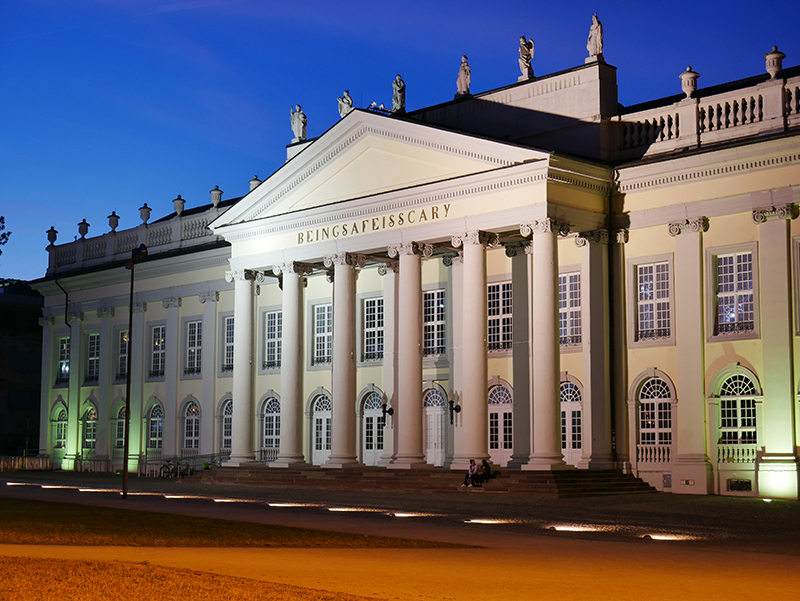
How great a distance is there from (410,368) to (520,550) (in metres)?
19.6

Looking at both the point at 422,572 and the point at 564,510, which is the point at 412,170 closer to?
the point at 564,510

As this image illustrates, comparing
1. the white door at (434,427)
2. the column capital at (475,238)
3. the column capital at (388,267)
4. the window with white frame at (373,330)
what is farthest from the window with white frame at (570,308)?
the window with white frame at (373,330)

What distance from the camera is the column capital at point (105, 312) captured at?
56594mm

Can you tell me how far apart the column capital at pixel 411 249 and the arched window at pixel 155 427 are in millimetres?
21047

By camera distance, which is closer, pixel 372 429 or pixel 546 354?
pixel 546 354

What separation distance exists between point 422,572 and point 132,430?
42.0 meters

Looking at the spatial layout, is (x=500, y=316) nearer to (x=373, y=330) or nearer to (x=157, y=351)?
(x=373, y=330)

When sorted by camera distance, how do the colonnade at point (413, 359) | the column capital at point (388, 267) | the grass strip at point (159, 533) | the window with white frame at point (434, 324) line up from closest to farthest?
the grass strip at point (159, 533) → the colonnade at point (413, 359) → the column capital at point (388, 267) → the window with white frame at point (434, 324)

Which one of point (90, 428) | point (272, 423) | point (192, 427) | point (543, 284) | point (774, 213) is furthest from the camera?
Result: point (90, 428)

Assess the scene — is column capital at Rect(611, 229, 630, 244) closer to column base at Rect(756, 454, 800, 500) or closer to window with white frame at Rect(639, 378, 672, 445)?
window with white frame at Rect(639, 378, 672, 445)

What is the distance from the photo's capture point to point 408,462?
36.5m

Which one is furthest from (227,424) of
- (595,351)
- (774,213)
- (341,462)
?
(774,213)

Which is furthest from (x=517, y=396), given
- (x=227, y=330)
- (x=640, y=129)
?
(x=227, y=330)

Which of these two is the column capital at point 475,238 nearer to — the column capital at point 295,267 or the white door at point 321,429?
the column capital at point 295,267
